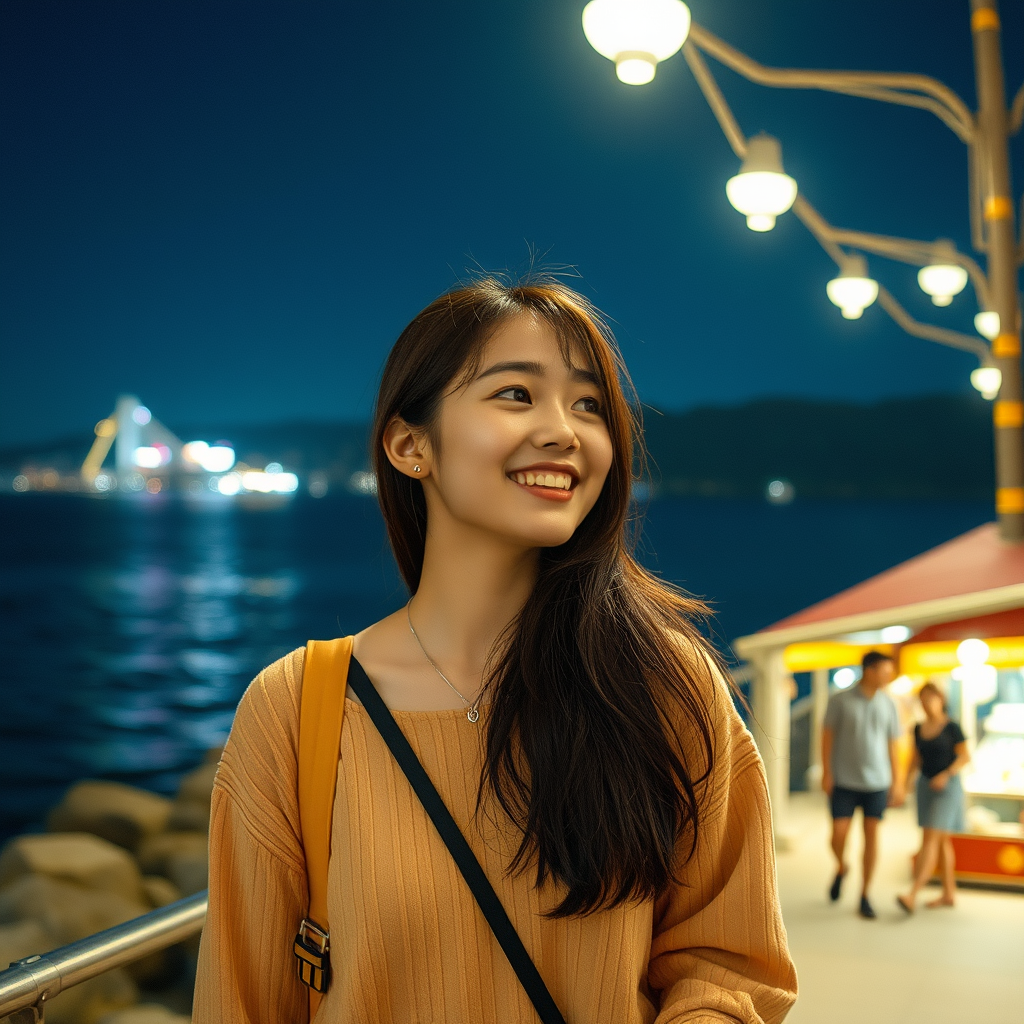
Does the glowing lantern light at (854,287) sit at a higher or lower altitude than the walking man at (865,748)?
higher

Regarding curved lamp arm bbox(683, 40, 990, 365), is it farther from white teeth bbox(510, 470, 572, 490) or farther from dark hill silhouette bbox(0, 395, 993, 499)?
dark hill silhouette bbox(0, 395, 993, 499)

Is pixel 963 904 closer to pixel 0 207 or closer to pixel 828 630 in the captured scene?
pixel 828 630

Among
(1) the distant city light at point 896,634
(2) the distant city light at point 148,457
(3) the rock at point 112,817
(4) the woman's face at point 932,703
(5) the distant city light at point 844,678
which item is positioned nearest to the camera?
(4) the woman's face at point 932,703

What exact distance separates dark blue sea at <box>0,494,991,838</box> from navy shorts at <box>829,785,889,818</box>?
1.27 m

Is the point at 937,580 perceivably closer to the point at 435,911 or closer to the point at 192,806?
the point at 435,911

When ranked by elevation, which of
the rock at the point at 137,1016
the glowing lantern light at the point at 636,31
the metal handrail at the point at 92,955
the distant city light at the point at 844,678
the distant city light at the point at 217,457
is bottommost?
the rock at the point at 137,1016

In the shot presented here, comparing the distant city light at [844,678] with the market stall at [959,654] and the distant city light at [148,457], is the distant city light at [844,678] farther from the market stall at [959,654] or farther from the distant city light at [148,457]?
the distant city light at [148,457]

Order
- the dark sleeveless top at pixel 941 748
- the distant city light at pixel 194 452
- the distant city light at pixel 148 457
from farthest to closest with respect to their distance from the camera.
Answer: the distant city light at pixel 194 452
the distant city light at pixel 148 457
the dark sleeveless top at pixel 941 748

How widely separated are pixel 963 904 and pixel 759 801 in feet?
21.9

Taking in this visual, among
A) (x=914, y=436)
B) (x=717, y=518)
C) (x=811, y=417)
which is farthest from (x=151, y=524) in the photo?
(x=914, y=436)

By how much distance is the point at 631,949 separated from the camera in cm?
153

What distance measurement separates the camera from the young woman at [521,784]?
59.4 inches

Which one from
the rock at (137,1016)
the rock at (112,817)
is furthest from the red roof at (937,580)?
the rock at (112,817)

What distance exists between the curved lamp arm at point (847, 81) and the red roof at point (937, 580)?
3135 millimetres
